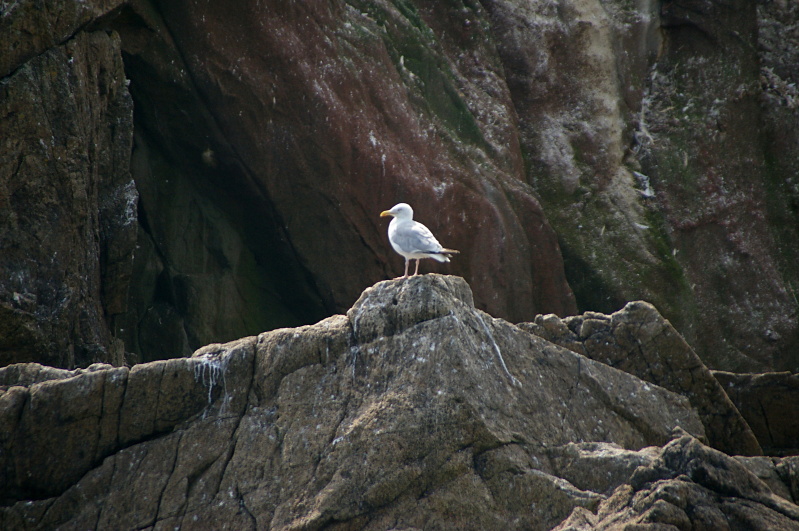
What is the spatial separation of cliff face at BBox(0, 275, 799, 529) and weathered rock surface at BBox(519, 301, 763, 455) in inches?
63.9

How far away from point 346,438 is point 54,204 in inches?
208

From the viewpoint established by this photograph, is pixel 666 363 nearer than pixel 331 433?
No

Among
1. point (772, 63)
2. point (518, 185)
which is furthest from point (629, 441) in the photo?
point (772, 63)

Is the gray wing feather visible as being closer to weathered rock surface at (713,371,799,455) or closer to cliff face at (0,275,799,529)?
cliff face at (0,275,799,529)

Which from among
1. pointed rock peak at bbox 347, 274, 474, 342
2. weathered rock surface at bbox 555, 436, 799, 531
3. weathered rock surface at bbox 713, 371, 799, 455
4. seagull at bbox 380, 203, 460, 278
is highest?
seagull at bbox 380, 203, 460, 278

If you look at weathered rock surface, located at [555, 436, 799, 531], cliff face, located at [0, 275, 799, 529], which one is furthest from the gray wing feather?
weathered rock surface, located at [555, 436, 799, 531]

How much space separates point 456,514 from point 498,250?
908 cm

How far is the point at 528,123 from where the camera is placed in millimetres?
17766

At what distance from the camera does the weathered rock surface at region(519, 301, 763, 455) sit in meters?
9.83

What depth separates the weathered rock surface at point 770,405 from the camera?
36.6 ft

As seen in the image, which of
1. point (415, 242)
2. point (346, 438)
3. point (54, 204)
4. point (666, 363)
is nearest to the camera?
point (346, 438)

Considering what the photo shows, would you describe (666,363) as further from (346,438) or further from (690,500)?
(346,438)

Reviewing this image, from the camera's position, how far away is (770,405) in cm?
1130

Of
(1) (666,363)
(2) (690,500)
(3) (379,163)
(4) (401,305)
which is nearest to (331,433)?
(4) (401,305)
